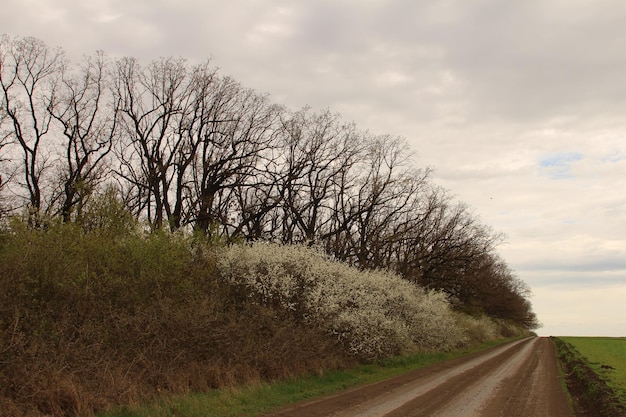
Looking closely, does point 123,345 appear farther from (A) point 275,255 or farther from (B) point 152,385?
(A) point 275,255

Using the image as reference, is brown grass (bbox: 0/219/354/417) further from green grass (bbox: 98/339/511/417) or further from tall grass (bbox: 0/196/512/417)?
green grass (bbox: 98/339/511/417)

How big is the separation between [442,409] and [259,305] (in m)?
8.95

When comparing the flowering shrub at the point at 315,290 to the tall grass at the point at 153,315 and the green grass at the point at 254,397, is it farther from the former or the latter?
the green grass at the point at 254,397

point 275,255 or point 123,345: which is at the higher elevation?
point 275,255

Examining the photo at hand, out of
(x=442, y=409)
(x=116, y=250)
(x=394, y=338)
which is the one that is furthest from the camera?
(x=394, y=338)

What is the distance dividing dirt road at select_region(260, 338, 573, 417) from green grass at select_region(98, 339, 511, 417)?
26.1 inches

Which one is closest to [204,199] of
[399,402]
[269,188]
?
[269,188]

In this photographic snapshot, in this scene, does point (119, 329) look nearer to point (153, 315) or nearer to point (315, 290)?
point (153, 315)

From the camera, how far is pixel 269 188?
112 ft

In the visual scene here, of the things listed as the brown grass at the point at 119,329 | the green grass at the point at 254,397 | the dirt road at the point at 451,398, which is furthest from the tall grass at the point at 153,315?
the dirt road at the point at 451,398

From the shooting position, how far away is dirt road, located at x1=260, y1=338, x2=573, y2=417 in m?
12.2

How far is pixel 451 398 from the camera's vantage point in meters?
14.4

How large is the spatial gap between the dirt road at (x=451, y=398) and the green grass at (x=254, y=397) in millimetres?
663

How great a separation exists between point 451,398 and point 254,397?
536 centimetres
